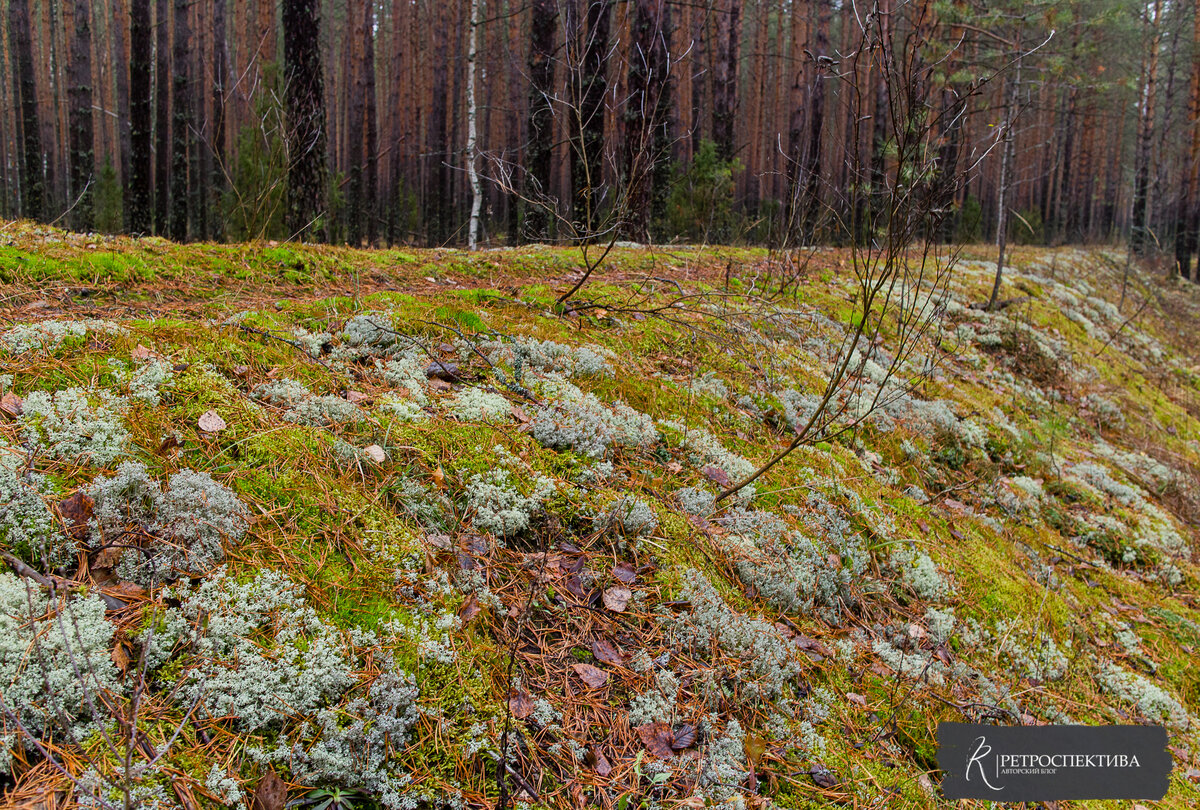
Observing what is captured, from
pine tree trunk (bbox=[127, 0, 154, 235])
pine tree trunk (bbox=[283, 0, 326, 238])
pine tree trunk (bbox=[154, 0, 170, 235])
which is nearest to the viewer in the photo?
pine tree trunk (bbox=[283, 0, 326, 238])

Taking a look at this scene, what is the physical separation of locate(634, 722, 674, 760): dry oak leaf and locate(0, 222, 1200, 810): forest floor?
1cm

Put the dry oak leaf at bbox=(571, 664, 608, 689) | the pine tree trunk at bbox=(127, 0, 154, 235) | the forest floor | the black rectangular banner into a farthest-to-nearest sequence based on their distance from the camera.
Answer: the pine tree trunk at bbox=(127, 0, 154, 235) → the black rectangular banner → the dry oak leaf at bbox=(571, 664, 608, 689) → the forest floor

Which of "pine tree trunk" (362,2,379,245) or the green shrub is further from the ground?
"pine tree trunk" (362,2,379,245)

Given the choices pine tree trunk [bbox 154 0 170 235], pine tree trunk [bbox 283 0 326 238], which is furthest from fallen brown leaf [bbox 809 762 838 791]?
pine tree trunk [bbox 154 0 170 235]

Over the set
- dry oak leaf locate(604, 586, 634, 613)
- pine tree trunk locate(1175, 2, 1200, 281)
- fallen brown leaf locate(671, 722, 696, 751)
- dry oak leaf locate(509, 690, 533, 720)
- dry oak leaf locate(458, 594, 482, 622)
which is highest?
pine tree trunk locate(1175, 2, 1200, 281)

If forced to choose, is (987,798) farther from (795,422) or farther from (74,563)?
(74,563)

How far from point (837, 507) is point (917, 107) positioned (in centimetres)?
180

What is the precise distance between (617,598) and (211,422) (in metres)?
1.51

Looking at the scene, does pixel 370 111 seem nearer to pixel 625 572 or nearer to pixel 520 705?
pixel 625 572

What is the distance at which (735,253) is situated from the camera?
28.6ft

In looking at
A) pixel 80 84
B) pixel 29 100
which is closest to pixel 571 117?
pixel 80 84

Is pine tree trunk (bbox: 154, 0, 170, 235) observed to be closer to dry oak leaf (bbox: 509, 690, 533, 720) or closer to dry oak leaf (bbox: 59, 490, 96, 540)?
dry oak leaf (bbox: 59, 490, 96, 540)

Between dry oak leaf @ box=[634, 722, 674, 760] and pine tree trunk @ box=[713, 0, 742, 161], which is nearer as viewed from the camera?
dry oak leaf @ box=[634, 722, 674, 760]

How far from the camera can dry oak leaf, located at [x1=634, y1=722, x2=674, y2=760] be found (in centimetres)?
184
